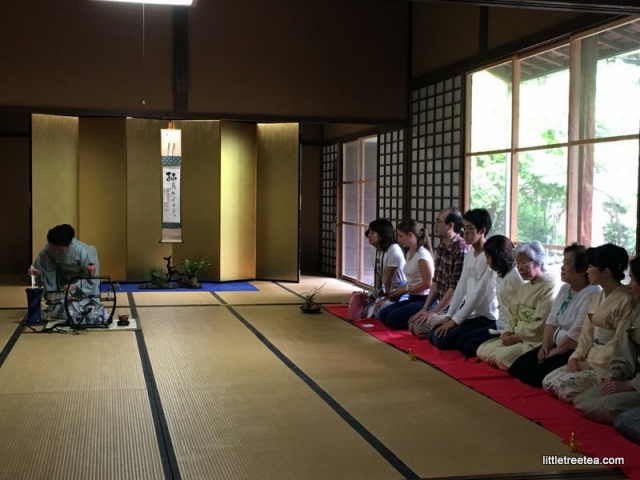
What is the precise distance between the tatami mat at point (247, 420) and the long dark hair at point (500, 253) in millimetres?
1509

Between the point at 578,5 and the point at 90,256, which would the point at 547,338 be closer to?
the point at 578,5

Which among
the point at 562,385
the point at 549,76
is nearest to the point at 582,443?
the point at 562,385

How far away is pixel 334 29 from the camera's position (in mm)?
8844

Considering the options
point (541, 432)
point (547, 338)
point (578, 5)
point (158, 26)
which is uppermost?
point (158, 26)

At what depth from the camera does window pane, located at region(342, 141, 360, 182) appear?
1013 cm

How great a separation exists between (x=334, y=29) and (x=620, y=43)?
4400mm

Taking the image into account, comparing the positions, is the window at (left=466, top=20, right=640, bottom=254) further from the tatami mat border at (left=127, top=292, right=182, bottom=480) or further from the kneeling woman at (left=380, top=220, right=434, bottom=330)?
the tatami mat border at (left=127, top=292, right=182, bottom=480)

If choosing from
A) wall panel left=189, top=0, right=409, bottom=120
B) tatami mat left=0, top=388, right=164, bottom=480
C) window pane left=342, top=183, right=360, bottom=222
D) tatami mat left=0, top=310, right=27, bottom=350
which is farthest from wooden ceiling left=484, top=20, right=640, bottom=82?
tatami mat left=0, top=310, right=27, bottom=350

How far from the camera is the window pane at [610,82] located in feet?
15.9

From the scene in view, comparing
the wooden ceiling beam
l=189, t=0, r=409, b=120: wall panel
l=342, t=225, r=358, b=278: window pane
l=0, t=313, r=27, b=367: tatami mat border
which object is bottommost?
l=0, t=313, r=27, b=367: tatami mat border

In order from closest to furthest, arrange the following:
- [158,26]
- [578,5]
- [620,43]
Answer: [578,5] → [620,43] → [158,26]

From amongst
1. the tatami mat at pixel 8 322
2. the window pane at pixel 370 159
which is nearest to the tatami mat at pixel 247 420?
the tatami mat at pixel 8 322

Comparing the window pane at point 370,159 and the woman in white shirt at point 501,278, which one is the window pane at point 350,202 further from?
the woman in white shirt at point 501,278

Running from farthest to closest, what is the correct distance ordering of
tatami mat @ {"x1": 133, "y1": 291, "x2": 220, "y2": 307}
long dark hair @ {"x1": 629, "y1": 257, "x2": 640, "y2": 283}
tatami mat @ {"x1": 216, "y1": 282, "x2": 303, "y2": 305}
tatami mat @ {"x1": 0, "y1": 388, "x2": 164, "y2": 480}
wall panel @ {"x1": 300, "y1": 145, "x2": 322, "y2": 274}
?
wall panel @ {"x1": 300, "y1": 145, "x2": 322, "y2": 274}
tatami mat @ {"x1": 216, "y1": 282, "x2": 303, "y2": 305}
tatami mat @ {"x1": 133, "y1": 291, "x2": 220, "y2": 307}
long dark hair @ {"x1": 629, "y1": 257, "x2": 640, "y2": 283}
tatami mat @ {"x1": 0, "y1": 388, "x2": 164, "y2": 480}
